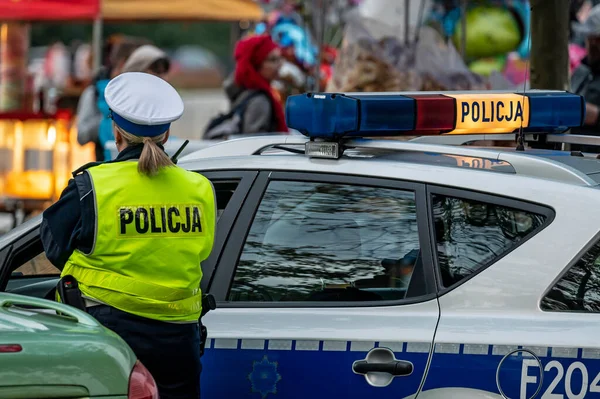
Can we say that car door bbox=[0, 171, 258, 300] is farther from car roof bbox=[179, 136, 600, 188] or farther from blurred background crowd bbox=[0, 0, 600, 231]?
blurred background crowd bbox=[0, 0, 600, 231]

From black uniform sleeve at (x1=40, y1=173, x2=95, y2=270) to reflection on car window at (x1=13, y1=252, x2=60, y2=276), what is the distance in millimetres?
654

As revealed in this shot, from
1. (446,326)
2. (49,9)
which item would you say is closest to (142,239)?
(446,326)

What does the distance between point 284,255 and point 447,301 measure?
603 millimetres

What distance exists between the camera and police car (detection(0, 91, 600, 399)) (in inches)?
134

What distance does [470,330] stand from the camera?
3.43m

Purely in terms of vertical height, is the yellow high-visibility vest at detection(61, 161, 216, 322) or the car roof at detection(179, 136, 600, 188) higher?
the car roof at detection(179, 136, 600, 188)

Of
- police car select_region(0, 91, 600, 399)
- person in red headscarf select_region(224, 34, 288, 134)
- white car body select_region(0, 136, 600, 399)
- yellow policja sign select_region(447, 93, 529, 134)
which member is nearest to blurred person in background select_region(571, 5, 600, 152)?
person in red headscarf select_region(224, 34, 288, 134)

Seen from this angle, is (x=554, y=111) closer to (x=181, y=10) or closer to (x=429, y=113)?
(x=429, y=113)

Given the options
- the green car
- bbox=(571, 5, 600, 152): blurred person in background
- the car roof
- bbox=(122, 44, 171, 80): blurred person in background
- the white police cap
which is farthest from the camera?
bbox=(571, 5, 600, 152): blurred person in background

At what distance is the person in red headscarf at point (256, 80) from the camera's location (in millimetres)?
8180

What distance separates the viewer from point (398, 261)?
3662 mm

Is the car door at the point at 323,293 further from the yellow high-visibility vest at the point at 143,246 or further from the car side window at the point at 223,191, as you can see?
the yellow high-visibility vest at the point at 143,246

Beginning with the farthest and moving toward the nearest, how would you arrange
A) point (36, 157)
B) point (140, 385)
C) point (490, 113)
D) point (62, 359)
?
1. point (36, 157)
2. point (490, 113)
3. point (140, 385)
4. point (62, 359)

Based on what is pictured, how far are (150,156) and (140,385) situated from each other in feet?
2.83
